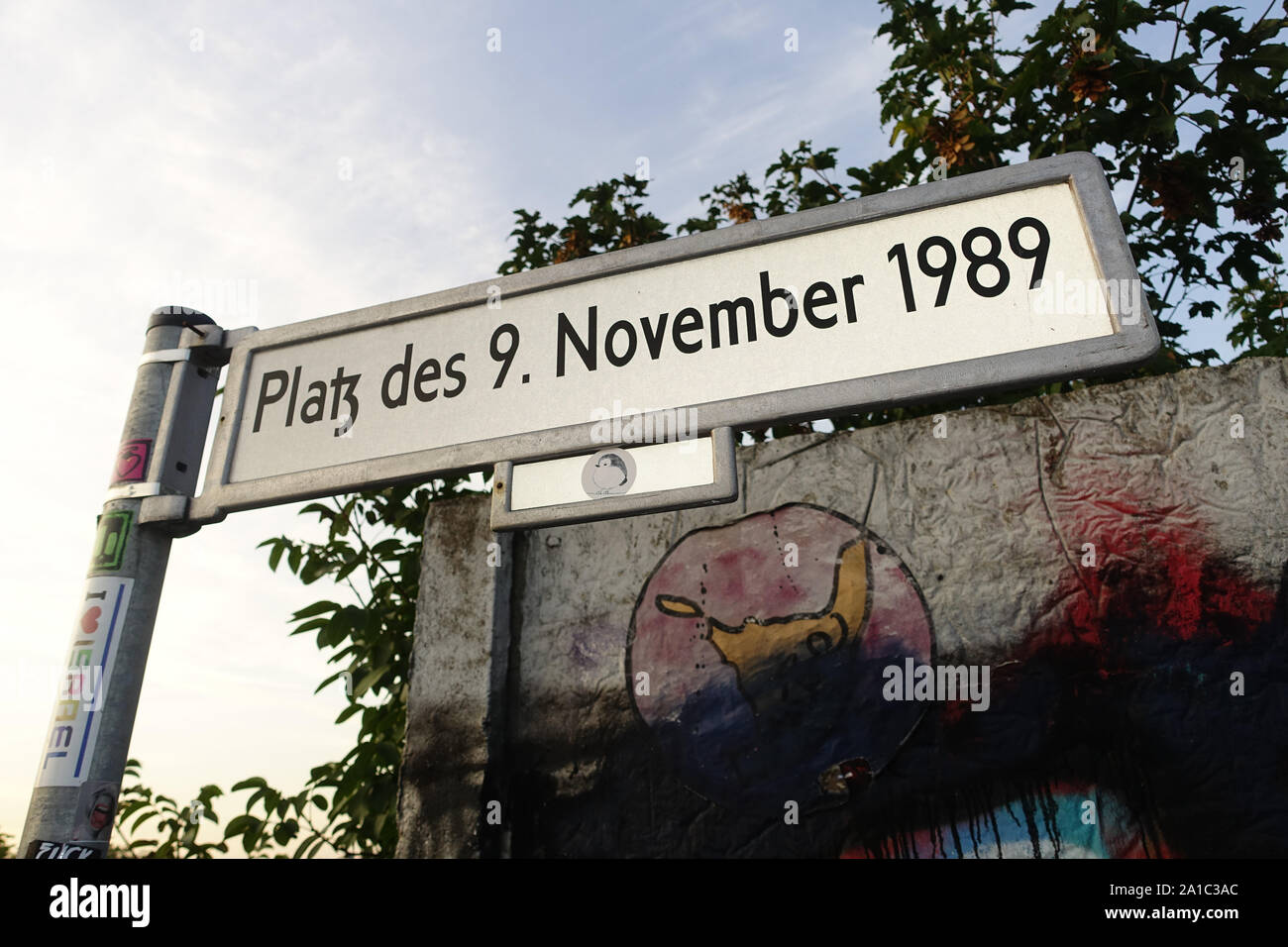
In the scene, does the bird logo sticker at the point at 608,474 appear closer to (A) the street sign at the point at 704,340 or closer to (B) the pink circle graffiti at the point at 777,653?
(A) the street sign at the point at 704,340

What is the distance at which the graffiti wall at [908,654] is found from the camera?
2119 mm

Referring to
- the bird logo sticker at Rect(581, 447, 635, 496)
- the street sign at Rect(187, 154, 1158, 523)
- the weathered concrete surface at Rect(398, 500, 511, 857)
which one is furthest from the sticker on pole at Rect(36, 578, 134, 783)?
the weathered concrete surface at Rect(398, 500, 511, 857)

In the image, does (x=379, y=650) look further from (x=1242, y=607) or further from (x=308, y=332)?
(x=1242, y=607)

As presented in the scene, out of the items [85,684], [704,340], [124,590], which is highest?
[704,340]

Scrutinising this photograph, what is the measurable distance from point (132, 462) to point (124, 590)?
21 centimetres

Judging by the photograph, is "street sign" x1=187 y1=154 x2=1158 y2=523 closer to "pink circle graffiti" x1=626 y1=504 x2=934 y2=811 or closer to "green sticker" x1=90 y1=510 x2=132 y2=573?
"green sticker" x1=90 y1=510 x2=132 y2=573

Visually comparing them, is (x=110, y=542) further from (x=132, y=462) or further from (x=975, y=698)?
(x=975, y=698)

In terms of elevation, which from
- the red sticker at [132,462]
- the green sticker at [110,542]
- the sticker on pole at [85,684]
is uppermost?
the red sticker at [132,462]

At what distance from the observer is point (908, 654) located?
2.38m

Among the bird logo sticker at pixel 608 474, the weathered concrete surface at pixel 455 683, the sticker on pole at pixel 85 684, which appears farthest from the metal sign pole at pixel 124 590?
the weathered concrete surface at pixel 455 683

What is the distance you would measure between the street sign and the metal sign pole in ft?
0.18

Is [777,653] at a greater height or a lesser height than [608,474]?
greater

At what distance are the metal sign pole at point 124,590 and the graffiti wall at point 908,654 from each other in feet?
5.13

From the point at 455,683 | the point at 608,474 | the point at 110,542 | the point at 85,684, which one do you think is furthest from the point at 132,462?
the point at 455,683
